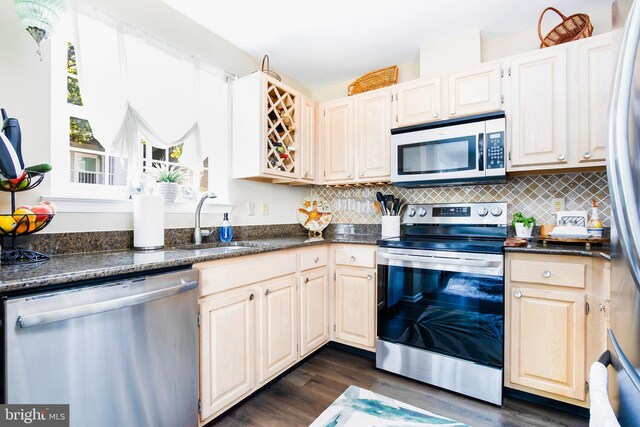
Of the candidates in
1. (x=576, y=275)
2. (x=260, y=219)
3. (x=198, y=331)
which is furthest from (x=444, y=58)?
(x=198, y=331)

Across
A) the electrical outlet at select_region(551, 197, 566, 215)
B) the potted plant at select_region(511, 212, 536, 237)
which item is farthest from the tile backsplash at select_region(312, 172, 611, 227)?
the potted plant at select_region(511, 212, 536, 237)

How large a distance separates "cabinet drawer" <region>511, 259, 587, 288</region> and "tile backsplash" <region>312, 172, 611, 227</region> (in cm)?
64

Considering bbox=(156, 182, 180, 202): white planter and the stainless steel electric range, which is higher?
bbox=(156, 182, 180, 202): white planter

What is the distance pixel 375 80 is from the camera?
2709 mm

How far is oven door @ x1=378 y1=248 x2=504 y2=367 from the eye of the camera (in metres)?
1.78

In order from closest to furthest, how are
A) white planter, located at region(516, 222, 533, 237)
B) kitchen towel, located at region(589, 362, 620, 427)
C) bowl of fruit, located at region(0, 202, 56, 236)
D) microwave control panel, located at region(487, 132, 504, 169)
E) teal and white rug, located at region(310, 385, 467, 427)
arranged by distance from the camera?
kitchen towel, located at region(589, 362, 620, 427) < bowl of fruit, located at region(0, 202, 56, 236) < teal and white rug, located at region(310, 385, 467, 427) < microwave control panel, located at region(487, 132, 504, 169) < white planter, located at region(516, 222, 533, 237)

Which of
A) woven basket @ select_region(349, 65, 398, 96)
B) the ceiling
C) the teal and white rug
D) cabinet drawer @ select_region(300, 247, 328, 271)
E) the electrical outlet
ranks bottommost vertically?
the teal and white rug

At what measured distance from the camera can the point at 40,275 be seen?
983 mm

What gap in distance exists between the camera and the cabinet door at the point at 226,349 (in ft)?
4.95

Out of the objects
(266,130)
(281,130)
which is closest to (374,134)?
(281,130)

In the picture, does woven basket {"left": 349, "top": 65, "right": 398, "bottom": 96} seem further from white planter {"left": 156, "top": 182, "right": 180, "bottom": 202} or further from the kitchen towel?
the kitchen towel

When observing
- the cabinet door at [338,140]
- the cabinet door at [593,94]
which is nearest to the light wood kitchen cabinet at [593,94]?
the cabinet door at [593,94]

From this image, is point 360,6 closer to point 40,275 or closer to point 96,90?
point 96,90

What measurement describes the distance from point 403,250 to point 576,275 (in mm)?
918
